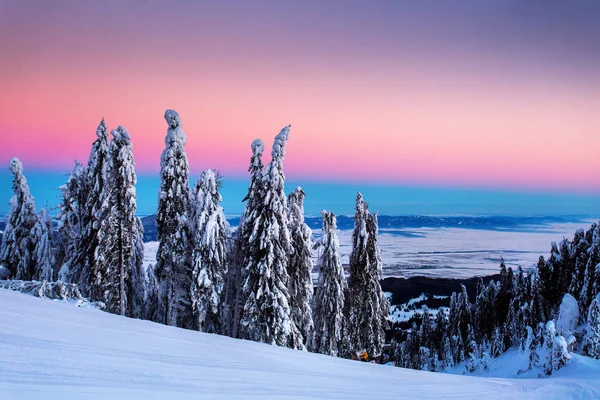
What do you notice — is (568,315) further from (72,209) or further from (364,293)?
(72,209)

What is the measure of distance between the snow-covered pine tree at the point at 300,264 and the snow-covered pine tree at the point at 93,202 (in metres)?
10.4

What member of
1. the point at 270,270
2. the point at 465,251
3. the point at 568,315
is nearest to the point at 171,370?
the point at 270,270

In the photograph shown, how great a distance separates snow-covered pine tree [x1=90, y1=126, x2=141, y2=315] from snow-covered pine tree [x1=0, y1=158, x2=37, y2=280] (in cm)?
616

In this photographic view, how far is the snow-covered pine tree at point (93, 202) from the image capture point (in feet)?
66.6

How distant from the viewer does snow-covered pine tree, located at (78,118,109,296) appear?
66.6 ft

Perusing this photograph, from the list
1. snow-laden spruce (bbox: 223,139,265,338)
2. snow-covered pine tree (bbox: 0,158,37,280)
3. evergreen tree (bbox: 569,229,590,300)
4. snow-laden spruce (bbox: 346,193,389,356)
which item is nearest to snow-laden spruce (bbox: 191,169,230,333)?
snow-laden spruce (bbox: 223,139,265,338)

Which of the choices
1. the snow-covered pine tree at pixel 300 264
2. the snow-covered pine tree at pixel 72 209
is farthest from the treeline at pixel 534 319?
the snow-covered pine tree at pixel 72 209

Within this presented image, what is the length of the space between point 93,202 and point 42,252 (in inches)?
214

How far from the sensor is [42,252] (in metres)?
22.8

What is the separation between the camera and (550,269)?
32.6 metres

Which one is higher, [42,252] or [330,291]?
[42,252]

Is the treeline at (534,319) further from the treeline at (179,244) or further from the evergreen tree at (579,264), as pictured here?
the treeline at (179,244)

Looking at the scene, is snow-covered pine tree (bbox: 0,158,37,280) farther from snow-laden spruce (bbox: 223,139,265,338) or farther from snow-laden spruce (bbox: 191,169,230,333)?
snow-laden spruce (bbox: 223,139,265,338)

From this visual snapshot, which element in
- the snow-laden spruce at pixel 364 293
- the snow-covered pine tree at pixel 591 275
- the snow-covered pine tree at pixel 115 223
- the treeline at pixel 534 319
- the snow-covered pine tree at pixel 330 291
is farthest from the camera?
the snow-laden spruce at pixel 364 293
